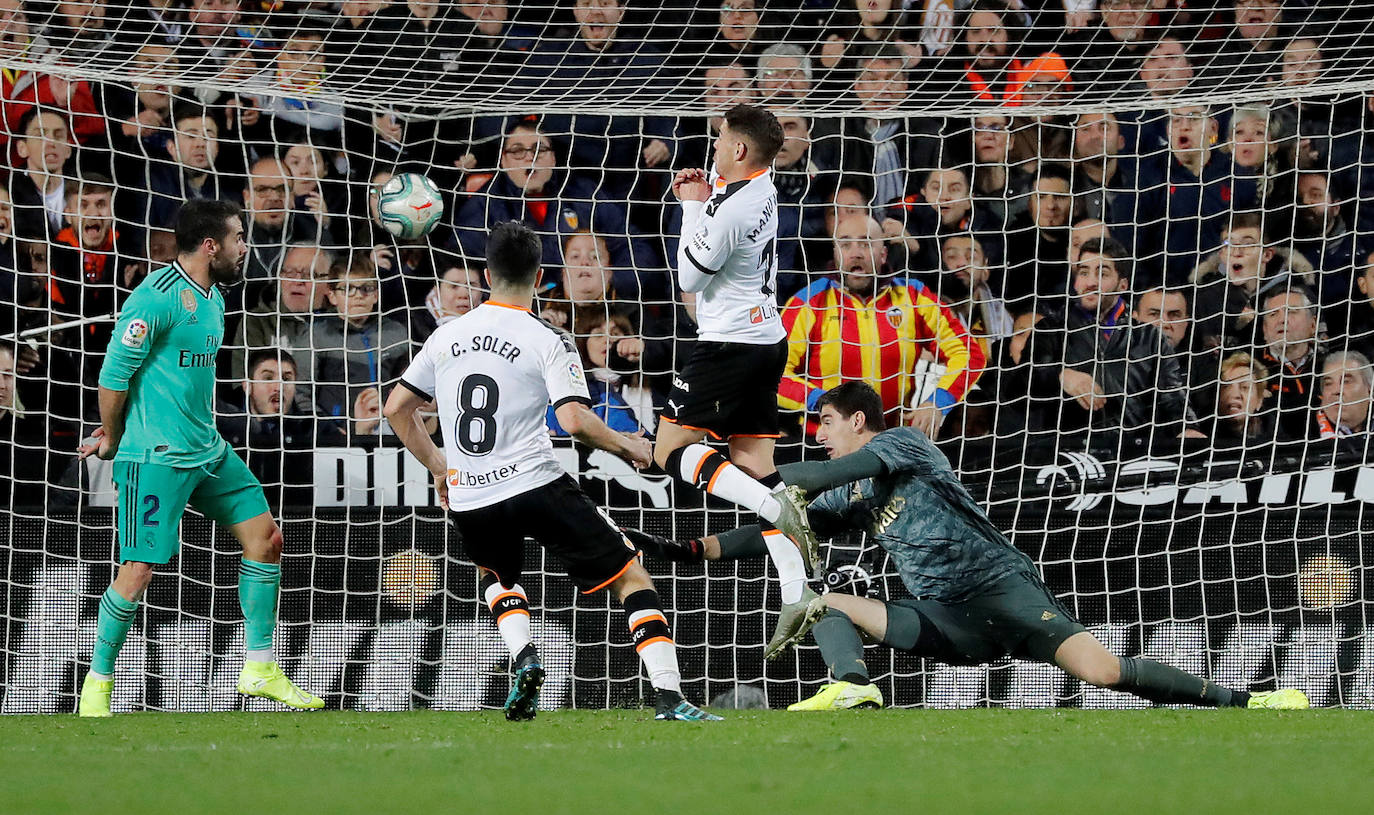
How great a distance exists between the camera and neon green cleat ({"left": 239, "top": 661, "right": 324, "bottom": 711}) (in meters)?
5.87

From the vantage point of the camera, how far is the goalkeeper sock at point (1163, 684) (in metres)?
5.76

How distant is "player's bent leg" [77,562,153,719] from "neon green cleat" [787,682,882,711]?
2.40m

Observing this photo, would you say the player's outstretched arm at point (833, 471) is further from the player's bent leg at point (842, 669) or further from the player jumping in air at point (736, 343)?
the player's bent leg at point (842, 669)

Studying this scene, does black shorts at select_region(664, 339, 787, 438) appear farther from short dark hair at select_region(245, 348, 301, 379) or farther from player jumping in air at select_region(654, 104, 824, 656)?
short dark hair at select_region(245, 348, 301, 379)

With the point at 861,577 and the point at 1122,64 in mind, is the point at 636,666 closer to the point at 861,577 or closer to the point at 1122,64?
the point at 861,577

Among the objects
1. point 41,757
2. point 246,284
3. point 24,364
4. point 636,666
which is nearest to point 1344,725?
point 636,666

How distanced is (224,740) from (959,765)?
2.23 m

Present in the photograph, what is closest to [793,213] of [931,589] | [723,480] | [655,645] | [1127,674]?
[931,589]

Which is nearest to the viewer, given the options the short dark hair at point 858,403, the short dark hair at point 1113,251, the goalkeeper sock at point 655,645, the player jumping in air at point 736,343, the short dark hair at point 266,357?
the goalkeeper sock at point 655,645

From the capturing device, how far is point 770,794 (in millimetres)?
3412

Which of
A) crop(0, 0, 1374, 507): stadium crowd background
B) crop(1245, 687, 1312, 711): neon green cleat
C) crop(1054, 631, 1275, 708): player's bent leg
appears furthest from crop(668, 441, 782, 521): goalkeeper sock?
crop(0, 0, 1374, 507): stadium crowd background

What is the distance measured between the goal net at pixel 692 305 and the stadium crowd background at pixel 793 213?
3 centimetres

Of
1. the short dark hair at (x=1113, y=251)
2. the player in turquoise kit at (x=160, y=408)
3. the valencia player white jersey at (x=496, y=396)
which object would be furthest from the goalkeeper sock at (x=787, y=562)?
the short dark hair at (x=1113, y=251)

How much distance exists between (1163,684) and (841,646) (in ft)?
3.87
